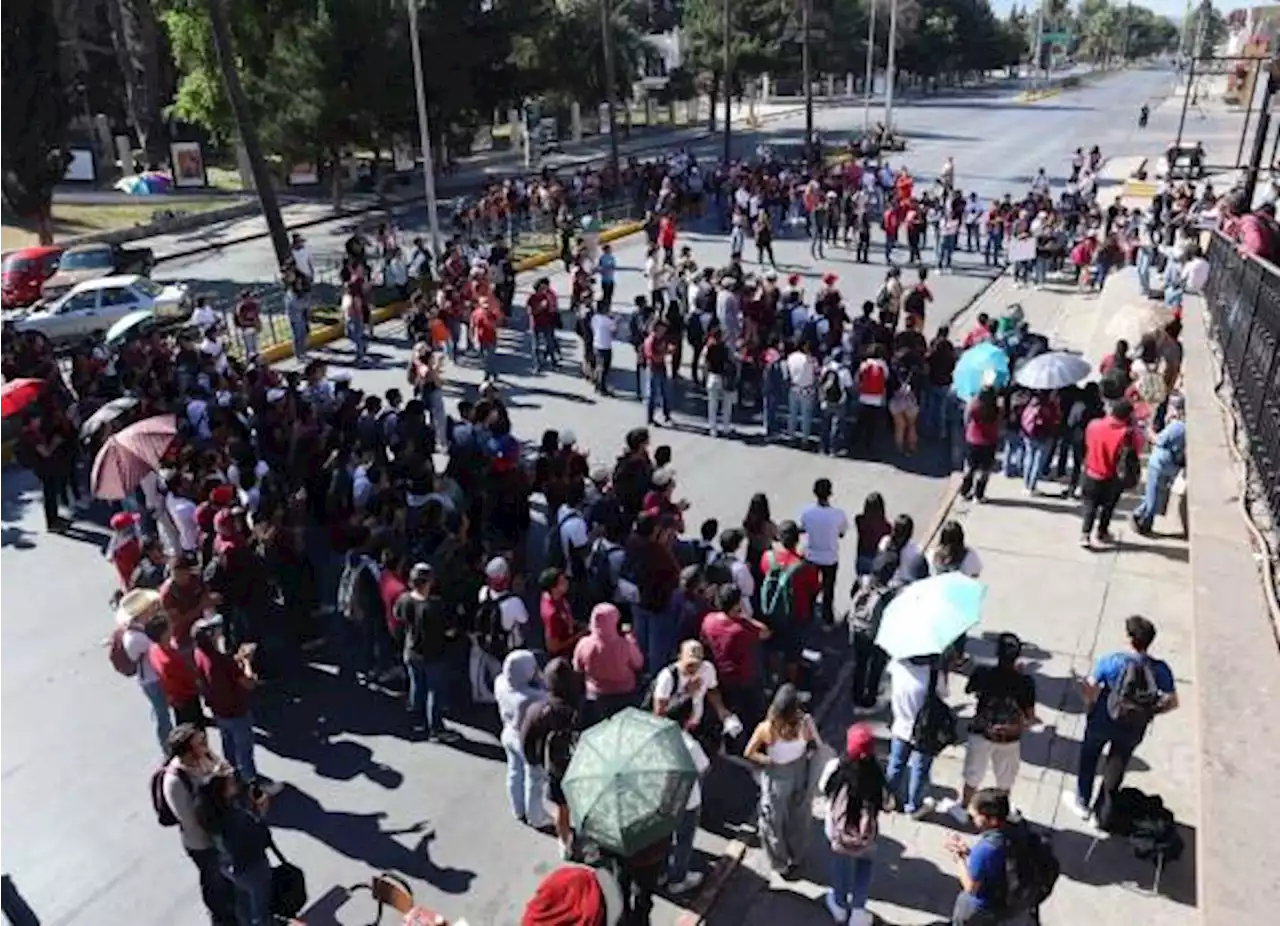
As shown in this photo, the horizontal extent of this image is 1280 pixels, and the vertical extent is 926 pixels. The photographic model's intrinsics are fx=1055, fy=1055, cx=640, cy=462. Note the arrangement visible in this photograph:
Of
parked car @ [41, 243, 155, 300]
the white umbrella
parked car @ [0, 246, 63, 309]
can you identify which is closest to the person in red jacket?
the white umbrella

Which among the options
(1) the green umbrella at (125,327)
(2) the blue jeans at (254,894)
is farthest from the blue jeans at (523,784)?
(1) the green umbrella at (125,327)

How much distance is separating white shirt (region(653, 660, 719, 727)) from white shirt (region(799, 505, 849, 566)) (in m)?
2.82

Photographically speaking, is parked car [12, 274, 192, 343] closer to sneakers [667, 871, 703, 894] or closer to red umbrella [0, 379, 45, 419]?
red umbrella [0, 379, 45, 419]

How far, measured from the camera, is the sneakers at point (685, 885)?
716 cm

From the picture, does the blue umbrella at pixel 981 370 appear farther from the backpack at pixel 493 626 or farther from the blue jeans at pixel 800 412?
the backpack at pixel 493 626

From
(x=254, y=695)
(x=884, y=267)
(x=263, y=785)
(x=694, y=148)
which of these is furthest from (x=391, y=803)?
(x=694, y=148)

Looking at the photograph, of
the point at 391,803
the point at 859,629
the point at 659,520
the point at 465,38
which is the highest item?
the point at 465,38

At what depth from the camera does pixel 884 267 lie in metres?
26.1

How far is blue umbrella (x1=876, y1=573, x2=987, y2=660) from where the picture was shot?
6918 mm

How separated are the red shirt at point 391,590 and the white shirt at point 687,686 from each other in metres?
2.54

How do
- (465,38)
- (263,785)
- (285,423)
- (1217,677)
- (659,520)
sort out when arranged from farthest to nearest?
(465,38)
(285,423)
(659,520)
(263,785)
(1217,677)

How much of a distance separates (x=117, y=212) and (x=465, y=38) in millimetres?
13909

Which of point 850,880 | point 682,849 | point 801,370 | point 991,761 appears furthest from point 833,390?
point 850,880

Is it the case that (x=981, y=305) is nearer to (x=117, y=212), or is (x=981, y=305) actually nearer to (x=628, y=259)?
(x=628, y=259)
